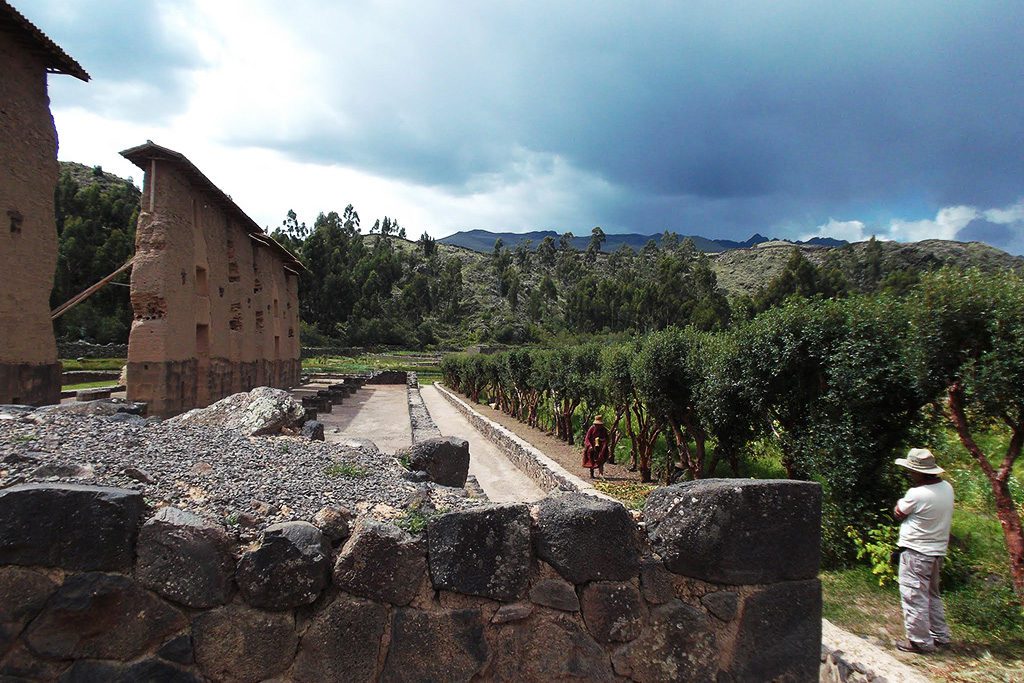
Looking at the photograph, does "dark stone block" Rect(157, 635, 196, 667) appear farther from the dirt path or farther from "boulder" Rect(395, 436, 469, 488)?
the dirt path

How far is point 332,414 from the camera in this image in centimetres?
2245

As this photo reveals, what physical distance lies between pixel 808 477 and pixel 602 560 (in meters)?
6.55

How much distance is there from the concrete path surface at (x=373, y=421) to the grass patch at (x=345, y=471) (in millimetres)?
6470

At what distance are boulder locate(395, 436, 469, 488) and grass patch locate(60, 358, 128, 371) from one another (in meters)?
37.2

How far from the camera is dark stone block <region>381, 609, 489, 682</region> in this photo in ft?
10.4

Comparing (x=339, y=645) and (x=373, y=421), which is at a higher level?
(x=339, y=645)

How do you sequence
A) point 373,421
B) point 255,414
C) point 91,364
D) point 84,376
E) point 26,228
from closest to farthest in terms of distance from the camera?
point 255,414 → point 26,228 → point 373,421 → point 84,376 → point 91,364

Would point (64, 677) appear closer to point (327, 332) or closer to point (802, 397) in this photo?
point (802, 397)

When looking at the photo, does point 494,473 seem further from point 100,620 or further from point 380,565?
point 100,620

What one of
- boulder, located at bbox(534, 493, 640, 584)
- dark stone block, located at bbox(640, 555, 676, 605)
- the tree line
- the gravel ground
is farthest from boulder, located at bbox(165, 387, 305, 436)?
the tree line

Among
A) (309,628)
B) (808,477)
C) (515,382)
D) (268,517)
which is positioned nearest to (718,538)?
(309,628)

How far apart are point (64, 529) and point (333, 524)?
4.35ft

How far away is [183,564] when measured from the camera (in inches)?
120

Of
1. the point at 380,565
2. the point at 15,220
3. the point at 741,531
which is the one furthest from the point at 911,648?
the point at 15,220
